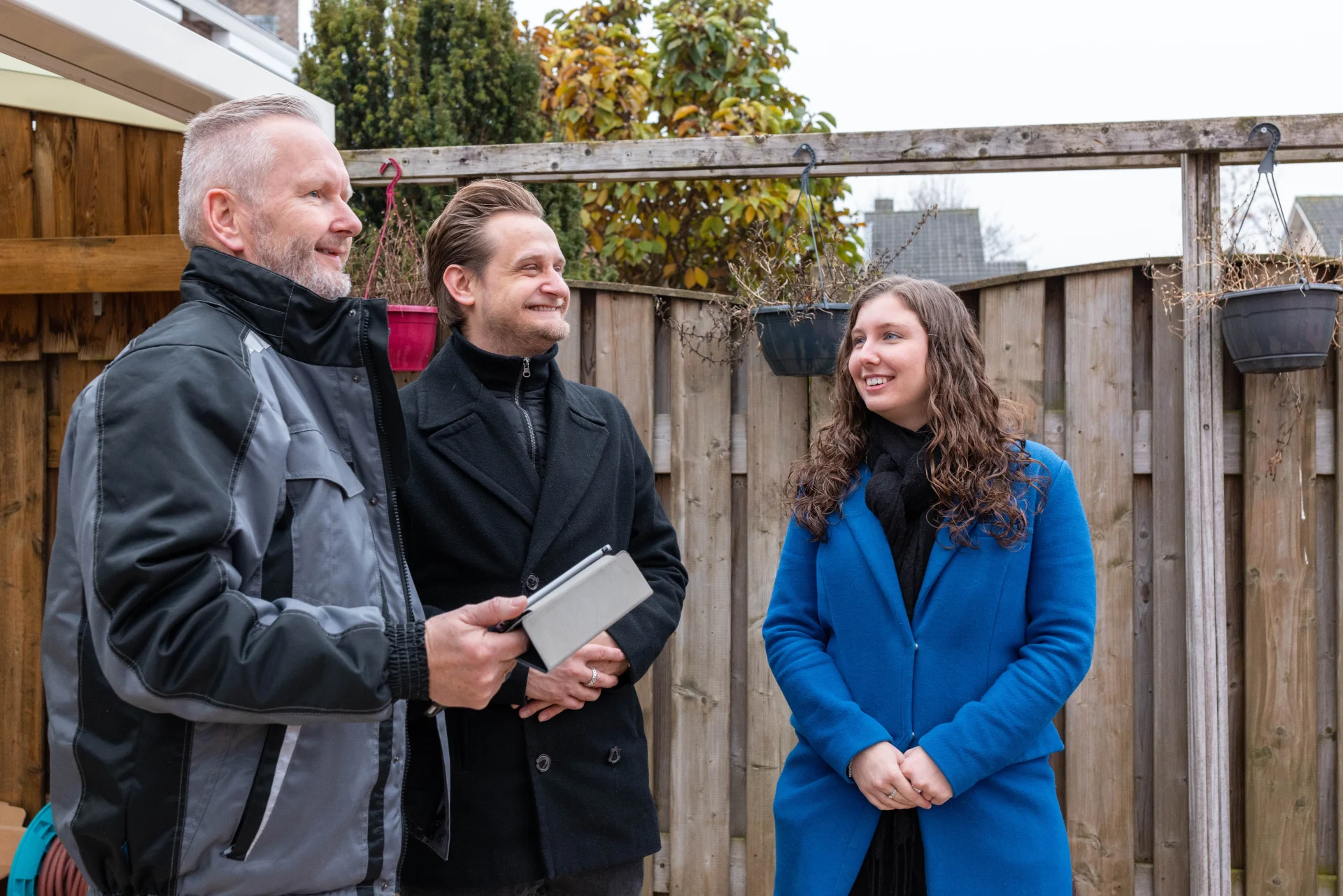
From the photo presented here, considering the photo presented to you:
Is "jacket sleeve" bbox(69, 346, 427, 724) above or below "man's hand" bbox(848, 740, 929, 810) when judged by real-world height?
above

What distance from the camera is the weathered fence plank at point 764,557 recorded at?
9.84 feet

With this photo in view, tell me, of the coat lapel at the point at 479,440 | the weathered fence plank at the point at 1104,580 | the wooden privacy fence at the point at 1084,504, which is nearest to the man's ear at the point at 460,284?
the coat lapel at the point at 479,440

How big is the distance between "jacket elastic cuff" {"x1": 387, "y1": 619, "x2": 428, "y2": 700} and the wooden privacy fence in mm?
1791

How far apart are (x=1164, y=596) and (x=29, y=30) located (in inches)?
117

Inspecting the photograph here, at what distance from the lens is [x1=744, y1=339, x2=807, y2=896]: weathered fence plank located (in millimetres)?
3000

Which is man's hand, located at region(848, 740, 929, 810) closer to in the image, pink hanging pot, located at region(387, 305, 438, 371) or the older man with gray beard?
the older man with gray beard

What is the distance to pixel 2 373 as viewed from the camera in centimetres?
317

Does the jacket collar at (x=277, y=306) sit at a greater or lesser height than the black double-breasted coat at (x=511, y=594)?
greater

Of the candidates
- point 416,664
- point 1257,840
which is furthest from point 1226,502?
point 416,664

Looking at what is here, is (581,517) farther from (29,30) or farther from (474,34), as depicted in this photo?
(474,34)

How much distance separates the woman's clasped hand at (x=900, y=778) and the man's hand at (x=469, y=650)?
856mm

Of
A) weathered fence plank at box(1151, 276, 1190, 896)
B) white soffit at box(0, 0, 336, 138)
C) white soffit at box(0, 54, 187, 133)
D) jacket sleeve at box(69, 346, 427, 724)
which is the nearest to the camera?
jacket sleeve at box(69, 346, 427, 724)

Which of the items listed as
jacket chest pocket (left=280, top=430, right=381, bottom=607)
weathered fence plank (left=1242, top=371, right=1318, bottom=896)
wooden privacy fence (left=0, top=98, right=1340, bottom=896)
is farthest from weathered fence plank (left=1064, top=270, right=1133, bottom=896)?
jacket chest pocket (left=280, top=430, right=381, bottom=607)

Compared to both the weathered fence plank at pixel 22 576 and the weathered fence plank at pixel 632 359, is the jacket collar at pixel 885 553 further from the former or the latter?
the weathered fence plank at pixel 22 576
